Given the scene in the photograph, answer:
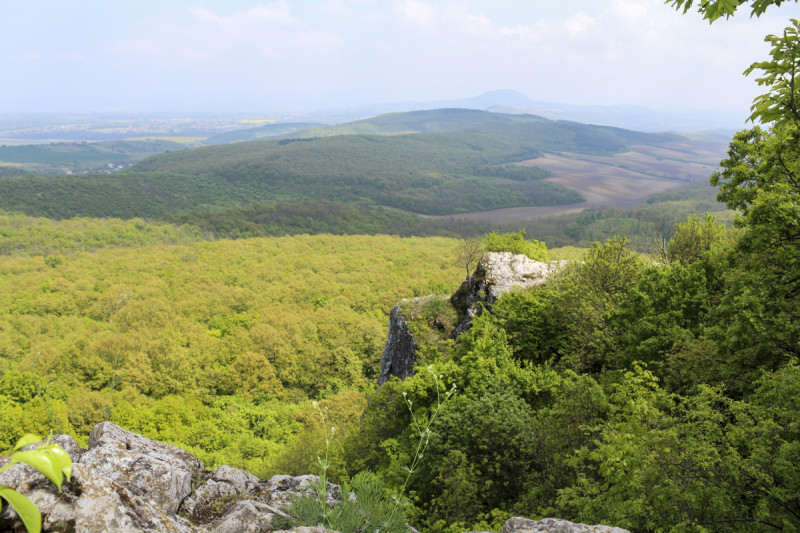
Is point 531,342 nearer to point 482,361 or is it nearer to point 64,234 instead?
point 482,361

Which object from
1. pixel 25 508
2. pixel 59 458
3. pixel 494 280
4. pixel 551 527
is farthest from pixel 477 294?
pixel 25 508

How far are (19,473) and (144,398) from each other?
42921mm

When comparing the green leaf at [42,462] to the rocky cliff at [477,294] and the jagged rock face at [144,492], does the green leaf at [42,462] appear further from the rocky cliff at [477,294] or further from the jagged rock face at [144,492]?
the rocky cliff at [477,294]

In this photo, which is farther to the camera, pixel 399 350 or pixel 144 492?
pixel 399 350

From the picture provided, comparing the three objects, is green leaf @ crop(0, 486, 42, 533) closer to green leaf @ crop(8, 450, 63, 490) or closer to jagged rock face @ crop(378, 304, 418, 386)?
green leaf @ crop(8, 450, 63, 490)

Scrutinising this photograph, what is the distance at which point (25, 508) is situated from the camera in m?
1.60

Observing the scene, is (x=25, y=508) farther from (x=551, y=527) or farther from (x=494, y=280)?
(x=494, y=280)

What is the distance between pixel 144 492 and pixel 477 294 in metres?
21.9

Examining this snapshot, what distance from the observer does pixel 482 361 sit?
16766 mm

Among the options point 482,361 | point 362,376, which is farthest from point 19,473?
point 362,376

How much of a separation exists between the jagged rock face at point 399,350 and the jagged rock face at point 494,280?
3.01 meters

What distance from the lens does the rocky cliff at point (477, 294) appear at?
25.9m

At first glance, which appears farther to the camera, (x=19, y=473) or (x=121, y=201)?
(x=121, y=201)

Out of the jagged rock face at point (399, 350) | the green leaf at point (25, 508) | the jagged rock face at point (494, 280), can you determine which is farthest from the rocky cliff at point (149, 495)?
the jagged rock face at point (494, 280)
